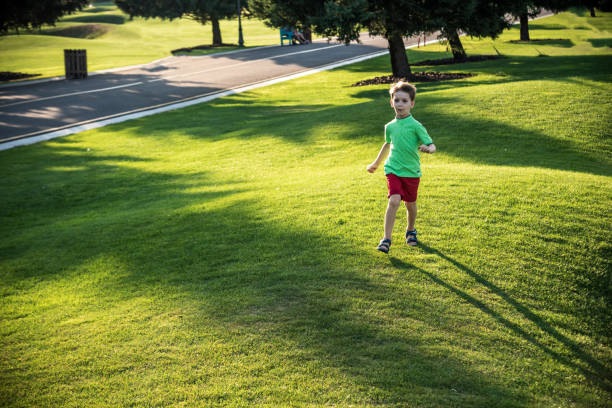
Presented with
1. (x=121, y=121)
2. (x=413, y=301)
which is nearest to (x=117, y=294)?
(x=413, y=301)

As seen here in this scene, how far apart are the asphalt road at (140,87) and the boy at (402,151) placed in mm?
12215

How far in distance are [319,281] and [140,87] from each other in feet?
64.4

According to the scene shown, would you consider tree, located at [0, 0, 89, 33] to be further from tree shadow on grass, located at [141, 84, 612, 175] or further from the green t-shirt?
the green t-shirt

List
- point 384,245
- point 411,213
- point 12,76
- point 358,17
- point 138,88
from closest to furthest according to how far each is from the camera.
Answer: point 384,245
point 411,213
point 358,17
point 138,88
point 12,76

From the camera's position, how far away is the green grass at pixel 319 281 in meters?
3.39

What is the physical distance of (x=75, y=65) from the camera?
83.8 ft

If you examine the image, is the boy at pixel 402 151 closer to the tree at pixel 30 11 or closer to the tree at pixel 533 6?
the tree at pixel 533 6

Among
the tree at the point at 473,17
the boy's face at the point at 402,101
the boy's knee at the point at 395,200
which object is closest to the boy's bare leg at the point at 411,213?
the boy's knee at the point at 395,200

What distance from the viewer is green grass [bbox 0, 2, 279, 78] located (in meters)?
34.2

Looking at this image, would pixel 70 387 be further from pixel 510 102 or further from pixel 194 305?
pixel 510 102

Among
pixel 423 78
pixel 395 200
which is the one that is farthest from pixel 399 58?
pixel 395 200

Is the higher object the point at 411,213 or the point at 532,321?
the point at 411,213

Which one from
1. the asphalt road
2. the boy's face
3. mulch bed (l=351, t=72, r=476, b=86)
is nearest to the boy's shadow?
the boy's face

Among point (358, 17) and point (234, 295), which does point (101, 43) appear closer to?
point (358, 17)
